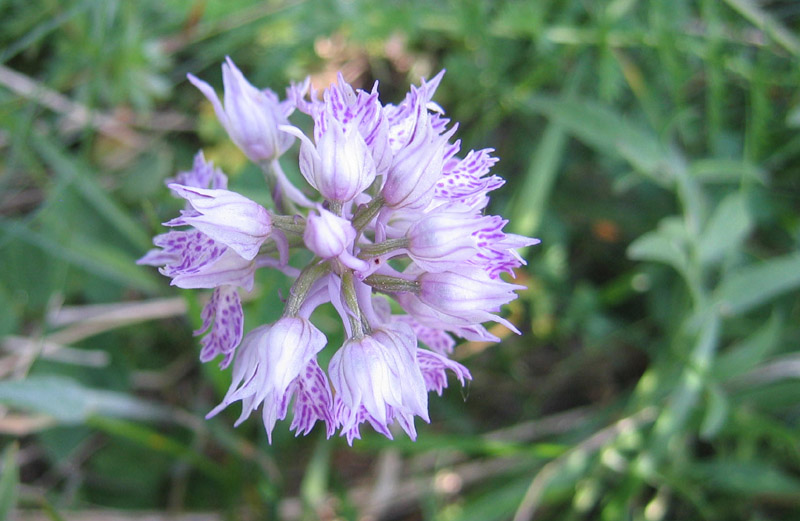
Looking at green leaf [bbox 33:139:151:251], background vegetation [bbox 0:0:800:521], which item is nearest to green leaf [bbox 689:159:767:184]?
background vegetation [bbox 0:0:800:521]

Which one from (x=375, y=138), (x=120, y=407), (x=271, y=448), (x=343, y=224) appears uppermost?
(x=375, y=138)

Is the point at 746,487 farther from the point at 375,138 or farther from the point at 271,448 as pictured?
the point at 375,138

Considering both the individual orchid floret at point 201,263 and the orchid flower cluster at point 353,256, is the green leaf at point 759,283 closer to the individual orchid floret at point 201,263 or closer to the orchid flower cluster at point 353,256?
the orchid flower cluster at point 353,256

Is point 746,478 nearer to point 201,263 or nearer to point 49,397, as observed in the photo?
point 201,263

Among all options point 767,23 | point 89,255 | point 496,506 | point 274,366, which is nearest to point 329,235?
point 274,366

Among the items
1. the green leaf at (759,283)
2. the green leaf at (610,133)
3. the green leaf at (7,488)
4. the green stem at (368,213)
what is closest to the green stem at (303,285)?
the green stem at (368,213)

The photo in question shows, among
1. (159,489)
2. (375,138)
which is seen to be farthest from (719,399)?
(159,489)
